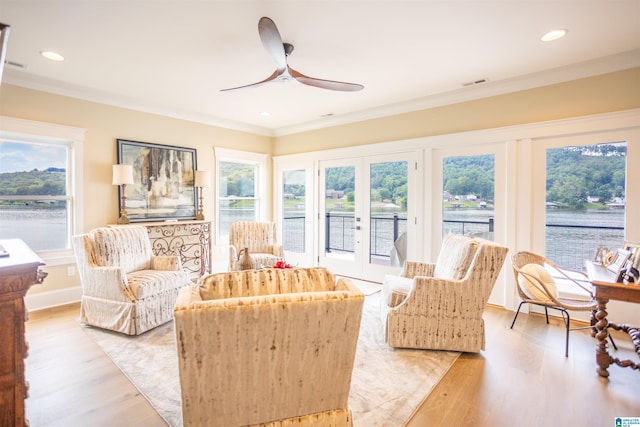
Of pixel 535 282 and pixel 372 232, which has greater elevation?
pixel 372 232

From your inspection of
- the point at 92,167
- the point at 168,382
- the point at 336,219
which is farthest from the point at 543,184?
the point at 92,167

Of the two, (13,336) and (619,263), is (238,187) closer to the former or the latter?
(13,336)

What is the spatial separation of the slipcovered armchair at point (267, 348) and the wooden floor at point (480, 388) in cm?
80

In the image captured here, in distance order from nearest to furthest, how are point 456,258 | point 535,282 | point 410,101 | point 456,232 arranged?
point 456,258, point 535,282, point 456,232, point 410,101

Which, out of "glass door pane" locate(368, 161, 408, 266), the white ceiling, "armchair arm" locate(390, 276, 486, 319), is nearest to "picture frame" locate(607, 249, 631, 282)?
"armchair arm" locate(390, 276, 486, 319)

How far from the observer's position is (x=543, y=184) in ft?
11.8

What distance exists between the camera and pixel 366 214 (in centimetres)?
507

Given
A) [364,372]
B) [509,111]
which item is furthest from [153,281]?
[509,111]

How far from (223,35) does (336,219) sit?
3439 millimetres

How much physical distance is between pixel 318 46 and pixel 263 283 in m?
2.34

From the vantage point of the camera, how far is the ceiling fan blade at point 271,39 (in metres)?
2.03

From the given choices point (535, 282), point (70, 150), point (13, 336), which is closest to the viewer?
point (13, 336)

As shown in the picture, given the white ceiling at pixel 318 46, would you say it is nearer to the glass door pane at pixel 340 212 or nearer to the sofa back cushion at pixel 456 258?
the glass door pane at pixel 340 212

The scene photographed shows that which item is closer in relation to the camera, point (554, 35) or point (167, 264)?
point (554, 35)
